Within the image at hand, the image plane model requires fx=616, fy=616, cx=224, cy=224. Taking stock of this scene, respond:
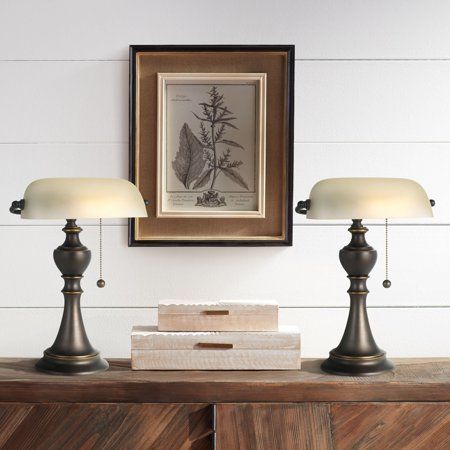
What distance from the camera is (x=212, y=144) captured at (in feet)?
5.98

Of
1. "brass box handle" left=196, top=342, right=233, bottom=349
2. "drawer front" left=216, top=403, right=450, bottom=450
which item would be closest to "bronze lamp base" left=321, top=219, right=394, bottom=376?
"drawer front" left=216, top=403, right=450, bottom=450

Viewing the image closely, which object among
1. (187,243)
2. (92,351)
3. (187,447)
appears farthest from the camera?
(187,243)

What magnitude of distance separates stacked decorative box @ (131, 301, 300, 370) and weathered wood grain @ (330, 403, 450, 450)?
175 mm

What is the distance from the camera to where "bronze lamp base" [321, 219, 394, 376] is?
59.9 inches

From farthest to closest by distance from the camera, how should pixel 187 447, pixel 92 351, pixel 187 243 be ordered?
pixel 187 243
pixel 92 351
pixel 187 447

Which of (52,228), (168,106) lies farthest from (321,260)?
(52,228)

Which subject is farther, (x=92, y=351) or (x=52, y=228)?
(x=52, y=228)

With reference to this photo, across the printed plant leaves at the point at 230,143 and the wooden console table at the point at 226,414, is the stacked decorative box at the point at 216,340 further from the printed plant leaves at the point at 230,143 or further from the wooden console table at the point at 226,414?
the printed plant leaves at the point at 230,143

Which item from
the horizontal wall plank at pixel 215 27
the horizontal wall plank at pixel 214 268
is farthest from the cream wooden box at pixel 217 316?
the horizontal wall plank at pixel 215 27

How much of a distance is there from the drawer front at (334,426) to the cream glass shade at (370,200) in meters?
0.45

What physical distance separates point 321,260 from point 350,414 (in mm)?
510

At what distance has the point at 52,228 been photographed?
1.83m

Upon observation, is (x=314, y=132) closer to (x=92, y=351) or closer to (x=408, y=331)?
(x=408, y=331)

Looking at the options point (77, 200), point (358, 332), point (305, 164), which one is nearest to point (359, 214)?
point (358, 332)
